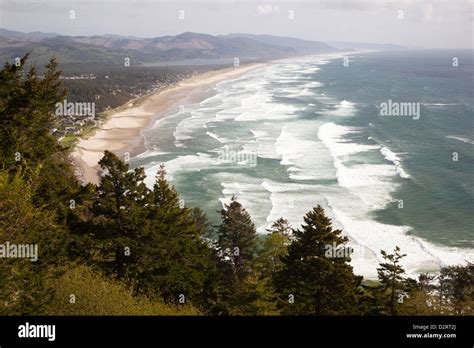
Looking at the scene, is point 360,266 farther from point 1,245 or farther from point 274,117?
point 274,117

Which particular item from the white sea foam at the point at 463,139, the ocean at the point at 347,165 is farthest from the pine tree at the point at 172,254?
the white sea foam at the point at 463,139

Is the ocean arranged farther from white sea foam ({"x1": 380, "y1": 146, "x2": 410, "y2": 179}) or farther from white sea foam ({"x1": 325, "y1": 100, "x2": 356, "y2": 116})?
white sea foam ({"x1": 325, "y1": 100, "x2": 356, "y2": 116})

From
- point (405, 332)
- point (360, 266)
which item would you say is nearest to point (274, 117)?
point (360, 266)
